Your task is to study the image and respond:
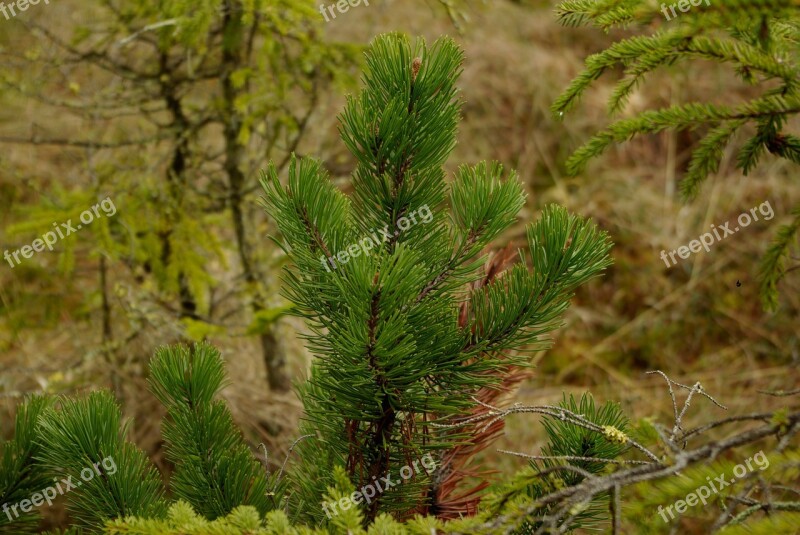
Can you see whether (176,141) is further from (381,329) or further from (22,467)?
(381,329)

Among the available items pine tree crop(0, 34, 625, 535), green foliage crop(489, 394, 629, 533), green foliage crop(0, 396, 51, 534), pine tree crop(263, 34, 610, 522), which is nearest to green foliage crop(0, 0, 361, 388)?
green foliage crop(0, 396, 51, 534)

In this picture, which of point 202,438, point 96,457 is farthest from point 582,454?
point 96,457

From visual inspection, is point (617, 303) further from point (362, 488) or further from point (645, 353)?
point (362, 488)

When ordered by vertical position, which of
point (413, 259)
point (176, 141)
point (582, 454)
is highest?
point (176, 141)

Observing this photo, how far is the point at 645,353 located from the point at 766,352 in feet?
2.00

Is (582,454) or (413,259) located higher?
(413,259)

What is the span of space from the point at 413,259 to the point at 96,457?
25.8 inches

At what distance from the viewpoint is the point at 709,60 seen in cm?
148

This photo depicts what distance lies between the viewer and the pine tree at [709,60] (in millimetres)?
1282

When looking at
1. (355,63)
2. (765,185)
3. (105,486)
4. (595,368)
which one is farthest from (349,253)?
(765,185)

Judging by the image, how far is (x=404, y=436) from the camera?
3.90 feet

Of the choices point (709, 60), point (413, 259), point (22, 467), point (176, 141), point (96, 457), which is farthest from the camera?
point (176, 141)

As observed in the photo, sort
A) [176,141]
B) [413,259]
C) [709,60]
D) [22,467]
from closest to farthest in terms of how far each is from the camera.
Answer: [413,259], [22,467], [709,60], [176,141]

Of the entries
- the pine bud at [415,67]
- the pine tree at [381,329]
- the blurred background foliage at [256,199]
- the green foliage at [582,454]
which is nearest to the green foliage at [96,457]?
the pine tree at [381,329]
